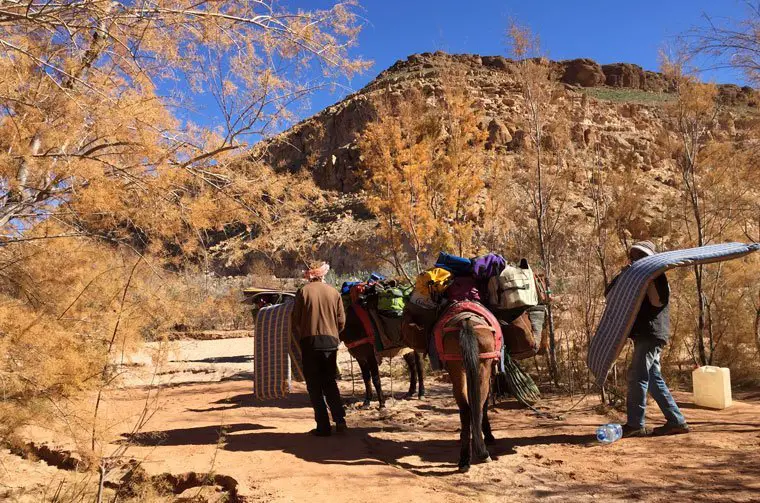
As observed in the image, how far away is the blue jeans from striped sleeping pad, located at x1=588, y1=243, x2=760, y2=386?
201 millimetres

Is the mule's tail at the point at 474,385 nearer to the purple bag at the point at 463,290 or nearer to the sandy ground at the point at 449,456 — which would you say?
the sandy ground at the point at 449,456

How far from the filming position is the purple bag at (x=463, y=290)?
Answer: 559cm

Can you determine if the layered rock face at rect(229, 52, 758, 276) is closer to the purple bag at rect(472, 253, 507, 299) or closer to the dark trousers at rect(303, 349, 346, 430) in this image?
the purple bag at rect(472, 253, 507, 299)

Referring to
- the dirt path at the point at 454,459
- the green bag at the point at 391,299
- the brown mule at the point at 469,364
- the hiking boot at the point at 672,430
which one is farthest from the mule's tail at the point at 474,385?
the green bag at the point at 391,299

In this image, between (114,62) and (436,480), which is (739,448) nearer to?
(436,480)

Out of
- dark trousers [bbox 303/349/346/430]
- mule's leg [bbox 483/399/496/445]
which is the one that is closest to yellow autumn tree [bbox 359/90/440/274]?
dark trousers [bbox 303/349/346/430]

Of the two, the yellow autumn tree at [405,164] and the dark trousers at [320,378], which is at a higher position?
the yellow autumn tree at [405,164]

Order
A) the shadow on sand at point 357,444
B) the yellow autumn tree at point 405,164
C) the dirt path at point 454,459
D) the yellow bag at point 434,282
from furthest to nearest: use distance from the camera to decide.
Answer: the yellow autumn tree at point 405,164 < the yellow bag at point 434,282 < the shadow on sand at point 357,444 < the dirt path at point 454,459

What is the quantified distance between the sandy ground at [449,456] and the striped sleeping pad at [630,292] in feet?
2.86

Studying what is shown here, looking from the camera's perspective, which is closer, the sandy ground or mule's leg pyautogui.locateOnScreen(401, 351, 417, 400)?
the sandy ground

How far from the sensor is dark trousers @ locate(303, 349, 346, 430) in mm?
6289

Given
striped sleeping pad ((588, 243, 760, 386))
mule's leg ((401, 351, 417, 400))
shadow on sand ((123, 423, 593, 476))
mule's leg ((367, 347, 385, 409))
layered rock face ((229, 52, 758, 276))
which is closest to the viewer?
striped sleeping pad ((588, 243, 760, 386))

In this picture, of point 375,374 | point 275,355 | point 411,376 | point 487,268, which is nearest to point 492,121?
point 411,376

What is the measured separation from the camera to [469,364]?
4.95m
